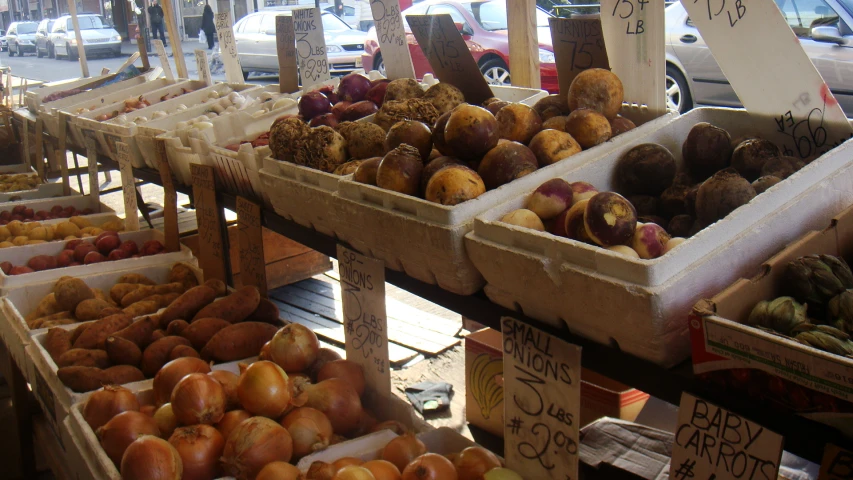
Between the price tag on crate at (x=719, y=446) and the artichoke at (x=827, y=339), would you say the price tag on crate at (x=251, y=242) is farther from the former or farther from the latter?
the artichoke at (x=827, y=339)

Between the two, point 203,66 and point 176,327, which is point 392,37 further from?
point 203,66

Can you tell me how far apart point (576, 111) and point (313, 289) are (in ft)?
8.96

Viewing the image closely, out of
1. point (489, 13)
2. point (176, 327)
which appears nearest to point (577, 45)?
point (176, 327)

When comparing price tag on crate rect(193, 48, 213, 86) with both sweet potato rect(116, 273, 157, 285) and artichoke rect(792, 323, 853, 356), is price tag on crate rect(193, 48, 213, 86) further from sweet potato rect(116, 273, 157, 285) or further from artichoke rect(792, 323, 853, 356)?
artichoke rect(792, 323, 853, 356)

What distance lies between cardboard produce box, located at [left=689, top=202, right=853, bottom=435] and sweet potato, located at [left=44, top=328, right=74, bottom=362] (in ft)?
6.23

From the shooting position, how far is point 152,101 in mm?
4578

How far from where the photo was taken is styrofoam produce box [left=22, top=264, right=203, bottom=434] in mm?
2037

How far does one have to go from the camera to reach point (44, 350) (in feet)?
7.27

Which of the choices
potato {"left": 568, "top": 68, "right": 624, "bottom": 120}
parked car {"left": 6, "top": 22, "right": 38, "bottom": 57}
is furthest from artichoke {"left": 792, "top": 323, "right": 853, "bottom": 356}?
parked car {"left": 6, "top": 22, "right": 38, "bottom": 57}

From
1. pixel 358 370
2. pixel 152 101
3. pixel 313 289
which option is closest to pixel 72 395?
pixel 358 370

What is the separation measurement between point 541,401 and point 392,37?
1822 millimetres

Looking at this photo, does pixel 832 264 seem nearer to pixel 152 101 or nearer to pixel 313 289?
pixel 313 289

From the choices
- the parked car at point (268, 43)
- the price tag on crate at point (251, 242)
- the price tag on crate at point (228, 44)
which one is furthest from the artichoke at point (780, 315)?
the parked car at point (268, 43)

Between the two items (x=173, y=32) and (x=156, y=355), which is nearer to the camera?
(x=156, y=355)
